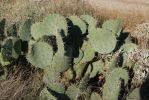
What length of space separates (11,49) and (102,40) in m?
1.10

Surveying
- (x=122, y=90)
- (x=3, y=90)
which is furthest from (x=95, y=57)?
(x=3, y=90)

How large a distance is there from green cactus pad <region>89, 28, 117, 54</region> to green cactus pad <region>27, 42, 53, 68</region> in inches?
22.5

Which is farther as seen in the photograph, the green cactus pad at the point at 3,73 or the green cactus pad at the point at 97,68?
the green cactus pad at the point at 97,68

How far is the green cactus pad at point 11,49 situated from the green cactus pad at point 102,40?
89cm

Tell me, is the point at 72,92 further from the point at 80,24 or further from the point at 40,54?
the point at 80,24

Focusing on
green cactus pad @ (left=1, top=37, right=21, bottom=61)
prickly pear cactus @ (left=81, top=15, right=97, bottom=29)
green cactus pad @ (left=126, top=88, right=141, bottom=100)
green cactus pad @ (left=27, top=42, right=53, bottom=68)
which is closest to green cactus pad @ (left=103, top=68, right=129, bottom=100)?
green cactus pad @ (left=126, top=88, right=141, bottom=100)

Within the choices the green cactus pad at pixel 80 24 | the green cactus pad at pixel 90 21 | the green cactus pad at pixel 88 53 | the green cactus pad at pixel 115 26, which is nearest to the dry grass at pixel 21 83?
the green cactus pad at pixel 88 53

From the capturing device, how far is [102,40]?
6242 millimetres

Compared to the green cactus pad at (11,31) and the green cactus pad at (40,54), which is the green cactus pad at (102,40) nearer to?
the green cactus pad at (40,54)

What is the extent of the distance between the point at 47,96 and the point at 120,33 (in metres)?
1.84

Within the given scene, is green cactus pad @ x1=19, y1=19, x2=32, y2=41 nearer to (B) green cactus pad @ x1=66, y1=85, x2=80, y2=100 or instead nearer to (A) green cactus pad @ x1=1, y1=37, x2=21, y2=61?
(A) green cactus pad @ x1=1, y1=37, x2=21, y2=61

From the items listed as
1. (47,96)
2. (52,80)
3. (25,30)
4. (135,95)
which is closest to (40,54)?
(52,80)

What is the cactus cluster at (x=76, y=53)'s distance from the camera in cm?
597

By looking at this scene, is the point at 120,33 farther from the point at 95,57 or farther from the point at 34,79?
the point at 34,79
